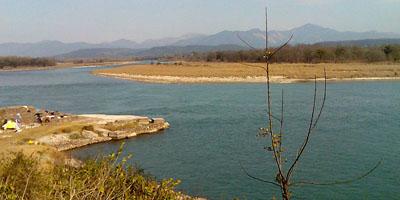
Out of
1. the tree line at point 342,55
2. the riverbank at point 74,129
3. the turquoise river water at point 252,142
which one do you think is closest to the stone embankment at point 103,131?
the riverbank at point 74,129

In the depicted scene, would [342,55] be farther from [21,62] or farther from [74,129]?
[21,62]

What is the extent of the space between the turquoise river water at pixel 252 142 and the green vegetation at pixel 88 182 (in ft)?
20.8

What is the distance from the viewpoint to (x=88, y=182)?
201 inches

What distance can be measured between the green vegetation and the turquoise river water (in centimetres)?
633

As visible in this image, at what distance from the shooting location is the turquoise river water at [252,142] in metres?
14.7

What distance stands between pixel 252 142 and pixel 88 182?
16305 millimetres

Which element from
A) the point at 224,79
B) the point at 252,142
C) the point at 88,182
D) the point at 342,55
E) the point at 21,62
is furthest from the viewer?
the point at 21,62

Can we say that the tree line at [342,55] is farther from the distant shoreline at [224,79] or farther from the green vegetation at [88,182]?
the green vegetation at [88,182]

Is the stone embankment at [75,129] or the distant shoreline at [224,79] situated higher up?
the distant shoreline at [224,79]

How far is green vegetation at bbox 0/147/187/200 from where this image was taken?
4461 millimetres

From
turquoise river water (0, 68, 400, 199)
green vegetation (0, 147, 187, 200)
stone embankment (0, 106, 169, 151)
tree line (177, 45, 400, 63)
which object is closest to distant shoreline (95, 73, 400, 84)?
A: tree line (177, 45, 400, 63)

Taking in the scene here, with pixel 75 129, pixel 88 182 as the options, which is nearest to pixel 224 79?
pixel 75 129

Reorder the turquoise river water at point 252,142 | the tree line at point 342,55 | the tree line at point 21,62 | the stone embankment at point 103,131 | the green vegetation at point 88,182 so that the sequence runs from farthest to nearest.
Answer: the tree line at point 21,62 → the tree line at point 342,55 → the stone embankment at point 103,131 → the turquoise river water at point 252,142 → the green vegetation at point 88,182

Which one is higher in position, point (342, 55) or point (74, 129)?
point (342, 55)
